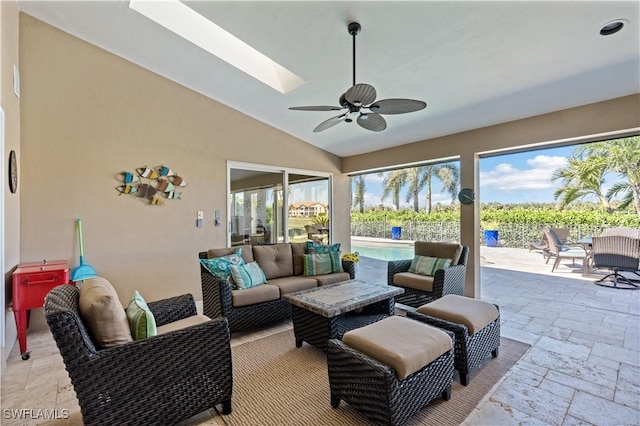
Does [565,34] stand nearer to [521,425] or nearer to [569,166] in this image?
[521,425]

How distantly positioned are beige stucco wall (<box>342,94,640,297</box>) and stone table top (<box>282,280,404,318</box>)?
2171mm

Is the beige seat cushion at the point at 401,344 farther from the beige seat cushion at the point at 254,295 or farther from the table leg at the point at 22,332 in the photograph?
the table leg at the point at 22,332

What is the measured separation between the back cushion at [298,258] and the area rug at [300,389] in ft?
4.26

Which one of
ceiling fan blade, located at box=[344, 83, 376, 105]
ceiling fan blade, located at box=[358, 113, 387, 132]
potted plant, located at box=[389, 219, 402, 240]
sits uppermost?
ceiling fan blade, located at box=[344, 83, 376, 105]

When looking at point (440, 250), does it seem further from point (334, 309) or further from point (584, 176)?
point (584, 176)

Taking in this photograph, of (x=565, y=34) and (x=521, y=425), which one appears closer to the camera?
(x=521, y=425)

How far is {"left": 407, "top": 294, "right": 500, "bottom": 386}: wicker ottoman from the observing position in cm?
230

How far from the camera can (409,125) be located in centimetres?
475

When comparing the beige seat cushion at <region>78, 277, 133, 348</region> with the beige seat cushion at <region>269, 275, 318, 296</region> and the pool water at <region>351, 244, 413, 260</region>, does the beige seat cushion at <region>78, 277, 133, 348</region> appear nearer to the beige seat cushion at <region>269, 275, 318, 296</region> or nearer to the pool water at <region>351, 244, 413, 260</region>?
the beige seat cushion at <region>269, 275, 318, 296</region>

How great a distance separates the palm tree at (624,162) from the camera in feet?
15.8

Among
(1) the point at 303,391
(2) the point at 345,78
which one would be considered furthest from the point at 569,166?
(1) the point at 303,391

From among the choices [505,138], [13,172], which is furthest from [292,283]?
[505,138]

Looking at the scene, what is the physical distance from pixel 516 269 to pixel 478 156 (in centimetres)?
316

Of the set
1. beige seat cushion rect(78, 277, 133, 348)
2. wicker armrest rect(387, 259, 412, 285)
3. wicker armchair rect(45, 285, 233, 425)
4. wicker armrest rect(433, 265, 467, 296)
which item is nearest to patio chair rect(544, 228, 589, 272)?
wicker armrest rect(433, 265, 467, 296)
